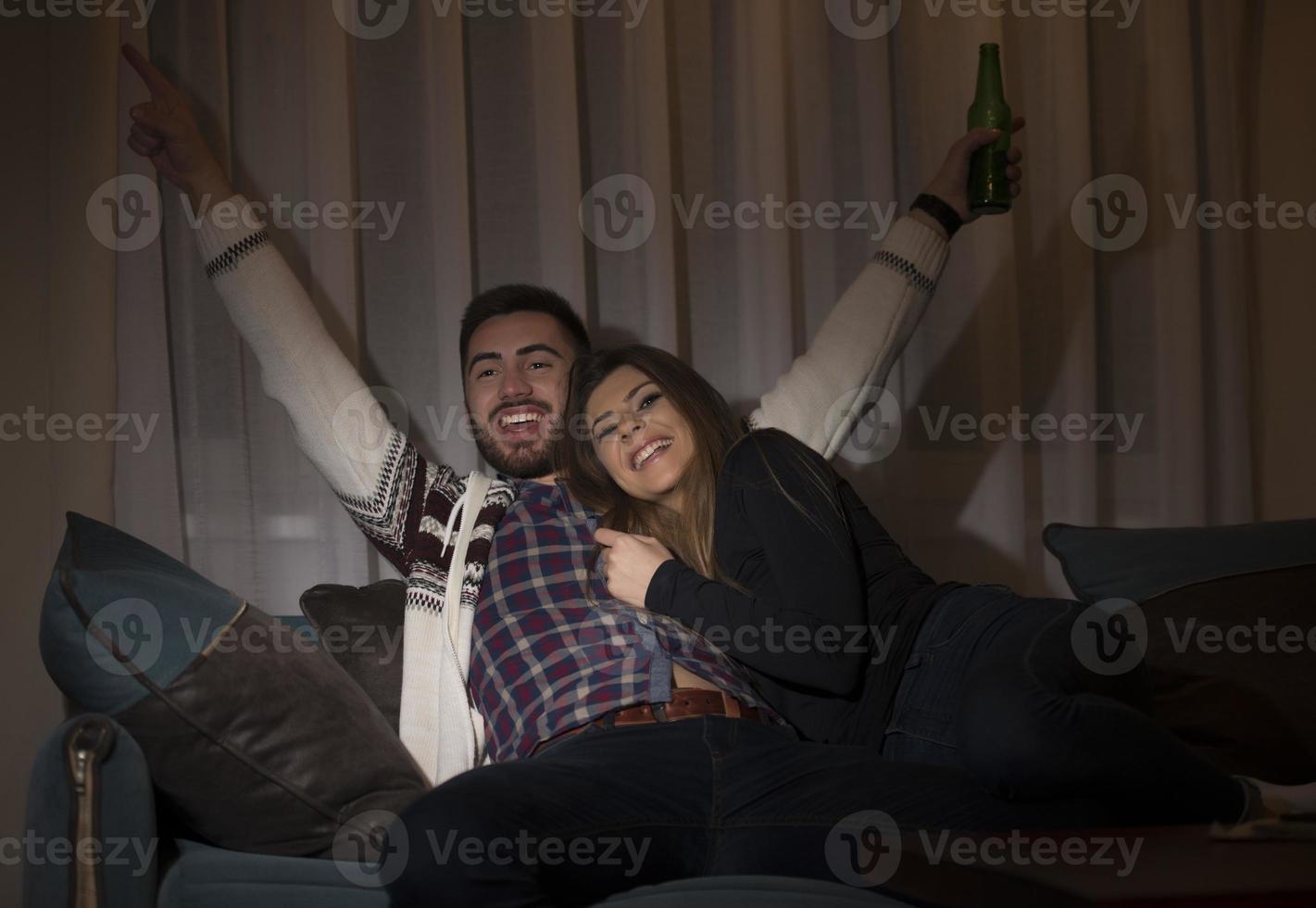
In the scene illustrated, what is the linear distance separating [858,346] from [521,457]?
607mm

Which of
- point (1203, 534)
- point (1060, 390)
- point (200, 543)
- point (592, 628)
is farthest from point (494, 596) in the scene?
point (1060, 390)

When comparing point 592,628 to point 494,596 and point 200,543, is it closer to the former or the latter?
point 494,596

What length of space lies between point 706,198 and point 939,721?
134 cm

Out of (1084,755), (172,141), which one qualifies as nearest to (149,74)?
(172,141)
